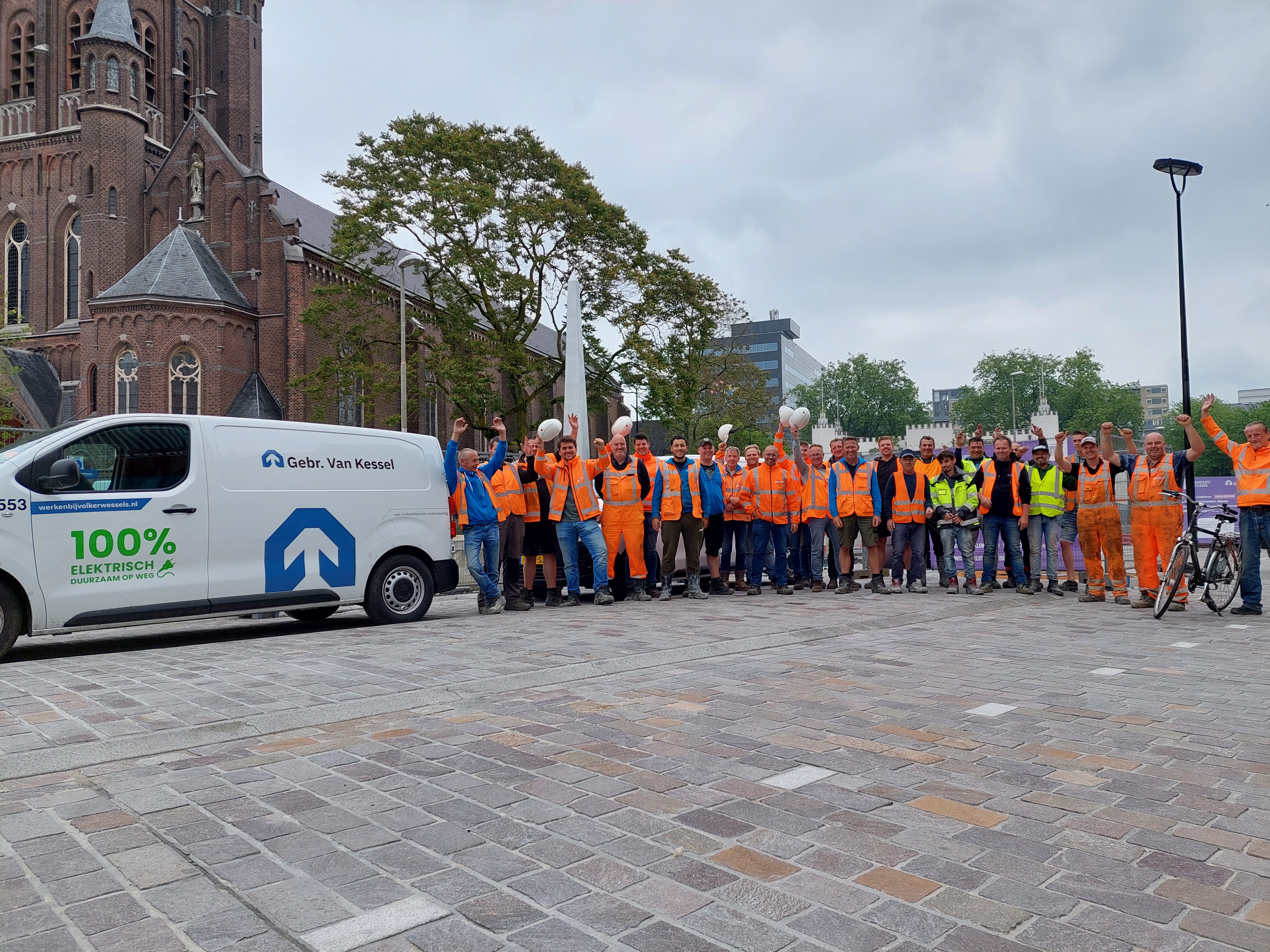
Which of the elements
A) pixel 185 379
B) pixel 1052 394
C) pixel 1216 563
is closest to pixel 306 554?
pixel 1216 563

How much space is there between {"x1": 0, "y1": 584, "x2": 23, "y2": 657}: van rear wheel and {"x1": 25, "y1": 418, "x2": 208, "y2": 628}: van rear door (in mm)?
202

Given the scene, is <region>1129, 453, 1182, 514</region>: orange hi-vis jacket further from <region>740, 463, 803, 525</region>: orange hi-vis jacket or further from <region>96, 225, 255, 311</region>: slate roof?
<region>96, 225, 255, 311</region>: slate roof

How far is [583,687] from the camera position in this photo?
5.78 m

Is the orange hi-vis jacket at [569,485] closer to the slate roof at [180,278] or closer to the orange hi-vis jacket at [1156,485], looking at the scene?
the orange hi-vis jacket at [1156,485]

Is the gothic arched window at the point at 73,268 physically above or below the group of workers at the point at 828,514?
above

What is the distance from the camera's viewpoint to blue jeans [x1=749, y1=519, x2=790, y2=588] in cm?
1241

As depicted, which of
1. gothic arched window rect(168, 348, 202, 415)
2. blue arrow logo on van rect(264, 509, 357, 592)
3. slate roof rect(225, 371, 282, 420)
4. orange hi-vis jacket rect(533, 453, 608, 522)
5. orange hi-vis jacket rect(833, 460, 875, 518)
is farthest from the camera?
slate roof rect(225, 371, 282, 420)

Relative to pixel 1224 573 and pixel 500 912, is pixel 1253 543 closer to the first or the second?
pixel 1224 573

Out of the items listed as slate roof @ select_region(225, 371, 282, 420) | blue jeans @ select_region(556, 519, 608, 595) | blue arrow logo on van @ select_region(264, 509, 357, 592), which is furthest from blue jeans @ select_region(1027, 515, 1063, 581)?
slate roof @ select_region(225, 371, 282, 420)

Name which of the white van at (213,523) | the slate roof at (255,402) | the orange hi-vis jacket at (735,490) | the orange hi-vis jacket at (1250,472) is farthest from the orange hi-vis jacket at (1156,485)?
the slate roof at (255,402)

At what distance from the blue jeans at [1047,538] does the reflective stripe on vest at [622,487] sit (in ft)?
17.0

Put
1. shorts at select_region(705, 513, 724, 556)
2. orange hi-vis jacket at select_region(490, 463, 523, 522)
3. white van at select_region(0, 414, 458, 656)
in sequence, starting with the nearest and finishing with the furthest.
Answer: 1. white van at select_region(0, 414, 458, 656)
2. orange hi-vis jacket at select_region(490, 463, 523, 522)
3. shorts at select_region(705, 513, 724, 556)

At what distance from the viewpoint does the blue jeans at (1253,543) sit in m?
9.72

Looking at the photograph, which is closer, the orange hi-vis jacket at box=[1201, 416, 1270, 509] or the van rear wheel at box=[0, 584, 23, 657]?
the van rear wheel at box=[0, 584, 23, 657]
